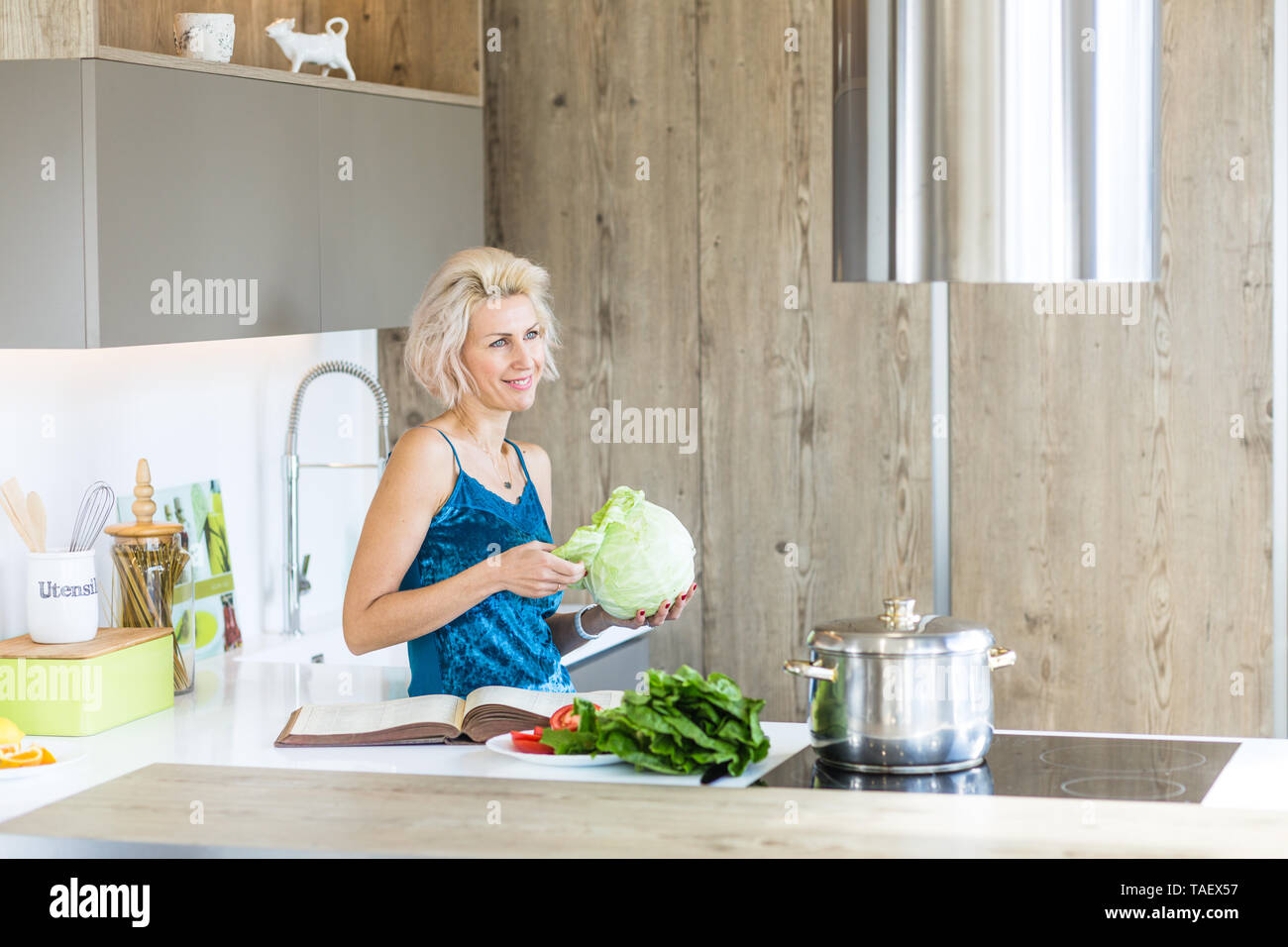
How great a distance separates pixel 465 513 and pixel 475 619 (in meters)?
0.18

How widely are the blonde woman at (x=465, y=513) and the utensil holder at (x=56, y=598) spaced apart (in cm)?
45

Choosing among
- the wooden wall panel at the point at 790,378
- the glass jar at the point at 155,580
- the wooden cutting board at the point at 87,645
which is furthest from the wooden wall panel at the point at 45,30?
the wooden wall panel at the point at 790,378

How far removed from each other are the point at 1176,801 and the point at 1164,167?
6.72 feet

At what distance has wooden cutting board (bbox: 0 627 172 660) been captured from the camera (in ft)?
8.02

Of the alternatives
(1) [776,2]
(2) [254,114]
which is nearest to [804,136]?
(1) [776,2]

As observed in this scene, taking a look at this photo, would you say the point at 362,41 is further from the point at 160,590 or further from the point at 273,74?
the point at 160,590

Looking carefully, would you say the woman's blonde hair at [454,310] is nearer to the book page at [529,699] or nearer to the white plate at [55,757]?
the book page at [529,699]

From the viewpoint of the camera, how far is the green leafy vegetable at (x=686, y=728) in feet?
6.58

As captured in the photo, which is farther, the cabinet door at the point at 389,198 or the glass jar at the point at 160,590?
the cabinet door at the point at 389,198

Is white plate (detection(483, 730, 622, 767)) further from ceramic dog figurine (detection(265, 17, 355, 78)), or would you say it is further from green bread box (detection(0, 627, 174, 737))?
ceramic dog figurine (detection(265, 17, 355, 78))

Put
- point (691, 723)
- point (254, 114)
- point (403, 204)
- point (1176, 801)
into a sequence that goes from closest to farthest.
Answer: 1. point (1176, 801)
2. point (691, 723)
3. point (254, 114)
4. point (403, 204)

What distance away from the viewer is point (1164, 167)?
353 cm

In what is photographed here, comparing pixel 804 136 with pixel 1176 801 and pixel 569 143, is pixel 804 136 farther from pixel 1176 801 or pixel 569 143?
pixel 1176 801

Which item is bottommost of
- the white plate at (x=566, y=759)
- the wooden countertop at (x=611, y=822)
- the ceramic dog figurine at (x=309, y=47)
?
the wooden countertop at (x=611, y=822)
